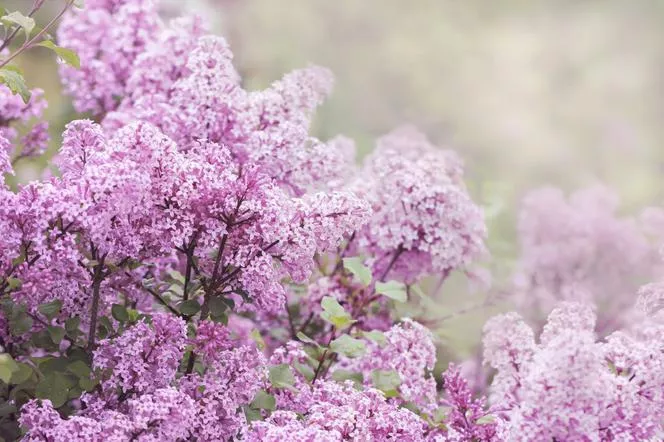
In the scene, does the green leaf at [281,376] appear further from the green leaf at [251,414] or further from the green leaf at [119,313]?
the green leaf at [119,313]

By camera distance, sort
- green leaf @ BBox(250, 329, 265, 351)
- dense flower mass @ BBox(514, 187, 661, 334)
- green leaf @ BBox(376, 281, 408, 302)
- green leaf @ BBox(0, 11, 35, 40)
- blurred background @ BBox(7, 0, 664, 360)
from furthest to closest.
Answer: blurred background @ BBox(7, 0, 664, 360) → dense flower mass @ BBox(514, 187, 661, 334) → green leaf @ BBox(376, 281, 408, 302) → green leaf @ BBox(250, 329, 265, 351) → green leaf @ BBox(0, 11, 35, 40)

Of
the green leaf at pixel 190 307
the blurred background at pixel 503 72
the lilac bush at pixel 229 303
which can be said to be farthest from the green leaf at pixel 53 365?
the blurred background at pixel 503 72

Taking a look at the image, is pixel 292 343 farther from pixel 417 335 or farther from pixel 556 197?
pixel 556 197

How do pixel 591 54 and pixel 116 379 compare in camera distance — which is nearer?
pixel 116 379

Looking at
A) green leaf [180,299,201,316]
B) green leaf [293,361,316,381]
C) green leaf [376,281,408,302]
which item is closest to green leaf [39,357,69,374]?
green leaf [180,299,201,316]

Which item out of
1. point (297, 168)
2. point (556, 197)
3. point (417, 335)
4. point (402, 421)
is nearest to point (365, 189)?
point (297, 168)

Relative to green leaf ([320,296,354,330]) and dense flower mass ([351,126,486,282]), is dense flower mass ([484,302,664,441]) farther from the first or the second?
dense flower mass ([351,126,486,282])

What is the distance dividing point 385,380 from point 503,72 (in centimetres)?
671

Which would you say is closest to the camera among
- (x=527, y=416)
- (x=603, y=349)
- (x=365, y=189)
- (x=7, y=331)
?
(x=527, y=416)

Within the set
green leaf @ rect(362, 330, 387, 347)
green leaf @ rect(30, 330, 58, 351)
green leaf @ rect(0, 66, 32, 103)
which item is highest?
green leaf @ rect(0, 66, 32, 103)

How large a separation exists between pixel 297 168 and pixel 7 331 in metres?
0.73

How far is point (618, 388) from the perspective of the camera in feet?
5.20

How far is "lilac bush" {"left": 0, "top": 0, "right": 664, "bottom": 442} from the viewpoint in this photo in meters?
1.60

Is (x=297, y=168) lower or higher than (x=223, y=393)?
higher
